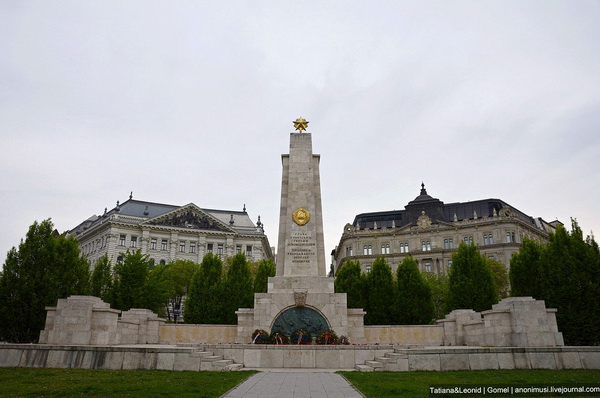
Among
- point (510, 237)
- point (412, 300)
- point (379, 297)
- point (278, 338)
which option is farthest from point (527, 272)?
point (510, 237)

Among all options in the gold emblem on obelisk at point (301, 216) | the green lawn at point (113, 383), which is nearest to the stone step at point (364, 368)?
the green lawn at point (113, 383)

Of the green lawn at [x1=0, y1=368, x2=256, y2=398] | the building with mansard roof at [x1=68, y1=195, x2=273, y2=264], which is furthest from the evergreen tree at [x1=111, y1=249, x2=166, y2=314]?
the building with mansard roof at [x1=68, y1=195, x2=273, y2=264]

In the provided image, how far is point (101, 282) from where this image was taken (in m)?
36.7

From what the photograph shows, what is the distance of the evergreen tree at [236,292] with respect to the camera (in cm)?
3541

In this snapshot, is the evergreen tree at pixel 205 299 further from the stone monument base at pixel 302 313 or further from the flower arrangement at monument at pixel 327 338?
the flower arrangement at monument at pixel 327 338

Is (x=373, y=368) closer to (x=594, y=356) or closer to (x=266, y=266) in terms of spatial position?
(x=594, y=356)

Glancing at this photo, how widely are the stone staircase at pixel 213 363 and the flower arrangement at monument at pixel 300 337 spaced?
13.2ft

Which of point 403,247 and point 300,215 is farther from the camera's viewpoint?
point 403,247

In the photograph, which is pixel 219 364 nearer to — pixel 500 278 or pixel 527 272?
pixel 527 272

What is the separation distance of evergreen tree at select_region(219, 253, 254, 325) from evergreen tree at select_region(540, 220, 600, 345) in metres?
21.7

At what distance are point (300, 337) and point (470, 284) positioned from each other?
17.1 meters

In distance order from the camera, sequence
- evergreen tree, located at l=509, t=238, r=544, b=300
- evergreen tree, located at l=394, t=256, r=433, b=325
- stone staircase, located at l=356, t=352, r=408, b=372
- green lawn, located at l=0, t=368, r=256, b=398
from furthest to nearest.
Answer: evergreen tree, located at l=394, t=256, r=433, b=325, evergreen tree, located at l=509, t=238, r=544, b=300, stone staircase, located at l=356, t=352, r=408, b=372, green lawn, located at l=0, t=368, r=256, b=398

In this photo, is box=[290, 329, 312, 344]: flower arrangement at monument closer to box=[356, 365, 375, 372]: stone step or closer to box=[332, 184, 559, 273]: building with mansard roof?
box=[356, 365, 375, 372]: stone step

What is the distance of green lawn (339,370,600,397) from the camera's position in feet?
38.5
